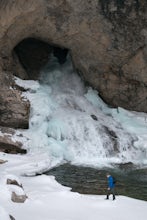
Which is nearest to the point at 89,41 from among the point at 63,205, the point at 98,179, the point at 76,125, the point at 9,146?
the point at 76,125

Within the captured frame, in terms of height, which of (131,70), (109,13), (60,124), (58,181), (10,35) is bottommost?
(58,181)

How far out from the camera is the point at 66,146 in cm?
2056

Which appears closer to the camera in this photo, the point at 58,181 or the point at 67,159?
the point at 58,181

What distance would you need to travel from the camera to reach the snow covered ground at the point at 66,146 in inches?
464

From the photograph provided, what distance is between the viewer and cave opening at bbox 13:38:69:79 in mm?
25562

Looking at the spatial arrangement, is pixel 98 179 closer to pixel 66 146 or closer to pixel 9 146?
pixel 66 146

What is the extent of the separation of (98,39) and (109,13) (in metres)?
1.57

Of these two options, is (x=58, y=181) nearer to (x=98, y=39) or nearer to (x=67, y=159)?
(x=67, y=159)

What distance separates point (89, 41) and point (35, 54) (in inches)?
175

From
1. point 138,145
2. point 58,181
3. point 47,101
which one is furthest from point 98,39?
point 58,181

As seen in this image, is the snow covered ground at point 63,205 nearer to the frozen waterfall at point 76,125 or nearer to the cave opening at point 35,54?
the frozen waterfall at point 76,125

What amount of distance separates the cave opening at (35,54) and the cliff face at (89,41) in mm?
1250

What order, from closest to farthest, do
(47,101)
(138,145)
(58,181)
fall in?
(58,181)
(138,145)
(47,101)

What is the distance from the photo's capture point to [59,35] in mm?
23375
